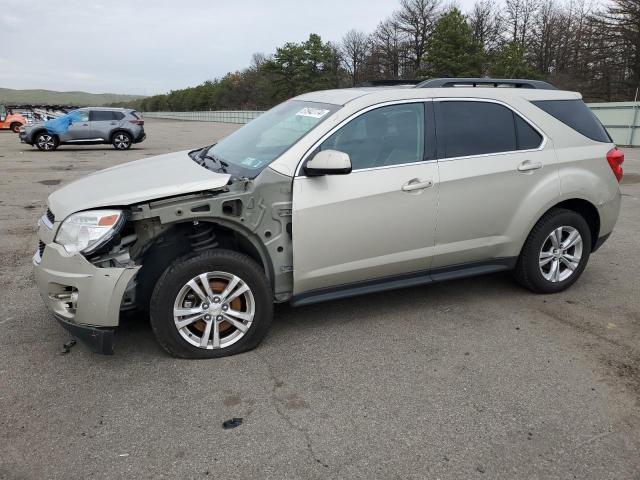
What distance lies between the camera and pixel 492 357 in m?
3.55

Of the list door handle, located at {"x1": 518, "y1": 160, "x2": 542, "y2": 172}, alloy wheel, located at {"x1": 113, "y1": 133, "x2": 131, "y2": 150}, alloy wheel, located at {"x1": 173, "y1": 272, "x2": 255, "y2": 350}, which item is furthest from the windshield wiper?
alloy wheel, located at {"x1": 113, "y1": 133, "x2": 131, "y2": 150}

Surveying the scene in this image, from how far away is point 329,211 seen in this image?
358 cm

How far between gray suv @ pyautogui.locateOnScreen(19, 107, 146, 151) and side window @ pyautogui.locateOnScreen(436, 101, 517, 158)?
19.0 m

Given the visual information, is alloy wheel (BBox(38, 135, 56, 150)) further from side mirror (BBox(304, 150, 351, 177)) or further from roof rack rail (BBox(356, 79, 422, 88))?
side mirror (BBox(304, 150, 351, 177))

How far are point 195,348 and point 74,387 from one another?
74 cm

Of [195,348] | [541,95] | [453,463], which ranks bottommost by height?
[453,463]

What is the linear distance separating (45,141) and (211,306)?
19.8 m

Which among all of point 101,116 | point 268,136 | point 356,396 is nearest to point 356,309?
point 356,396

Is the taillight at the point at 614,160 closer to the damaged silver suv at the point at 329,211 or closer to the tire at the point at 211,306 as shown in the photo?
the damaged silver suv at the point at 329,211

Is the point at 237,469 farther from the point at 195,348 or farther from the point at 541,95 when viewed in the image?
the point at 541,95

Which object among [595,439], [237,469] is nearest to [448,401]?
[595,439]

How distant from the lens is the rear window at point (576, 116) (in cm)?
449

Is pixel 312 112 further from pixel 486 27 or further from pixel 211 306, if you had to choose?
pixel 486 27

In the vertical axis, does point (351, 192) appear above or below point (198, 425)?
above
